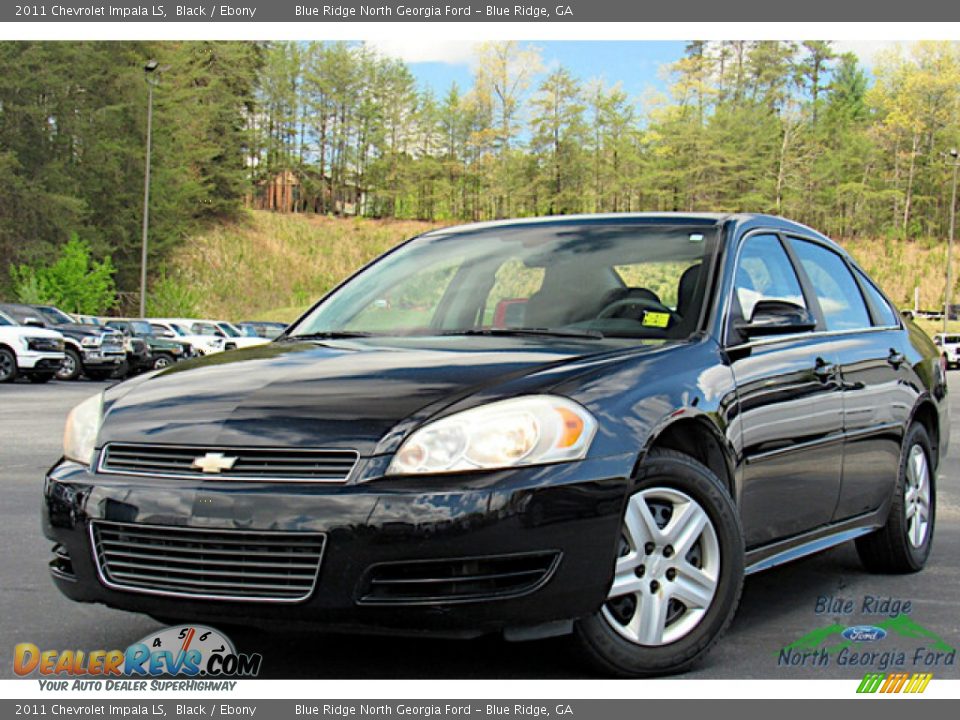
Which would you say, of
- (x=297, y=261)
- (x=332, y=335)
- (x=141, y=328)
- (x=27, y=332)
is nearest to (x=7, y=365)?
(x=27, y=332)

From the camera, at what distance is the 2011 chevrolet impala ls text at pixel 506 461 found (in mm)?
3732

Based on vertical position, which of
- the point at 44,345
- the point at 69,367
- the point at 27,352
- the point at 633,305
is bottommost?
the point at 69,367

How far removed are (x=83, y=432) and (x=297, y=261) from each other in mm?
72659

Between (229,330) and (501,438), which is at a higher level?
(501,438)

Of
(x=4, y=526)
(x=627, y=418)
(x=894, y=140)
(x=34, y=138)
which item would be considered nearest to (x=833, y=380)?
(x=627, y=418)

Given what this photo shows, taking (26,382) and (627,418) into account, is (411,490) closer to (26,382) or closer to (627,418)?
(627,418)

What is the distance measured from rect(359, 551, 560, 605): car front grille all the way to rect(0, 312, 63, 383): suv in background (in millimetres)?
25787

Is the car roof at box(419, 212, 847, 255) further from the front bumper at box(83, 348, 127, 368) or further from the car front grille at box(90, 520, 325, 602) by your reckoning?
the front bumper at box(83, 348, 127, 368)

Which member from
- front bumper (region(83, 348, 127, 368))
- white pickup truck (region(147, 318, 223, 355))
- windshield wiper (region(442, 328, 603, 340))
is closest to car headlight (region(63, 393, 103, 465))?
windshield wiper (region(442, 328, 603, 340))

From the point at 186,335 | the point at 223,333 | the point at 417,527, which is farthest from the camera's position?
the point at 223,333

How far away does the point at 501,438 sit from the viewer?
12.6ft

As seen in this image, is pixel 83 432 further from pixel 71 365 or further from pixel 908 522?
pixel 71 365

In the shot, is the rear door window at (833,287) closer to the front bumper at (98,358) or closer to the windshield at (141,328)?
the front bumper at (98,358)
